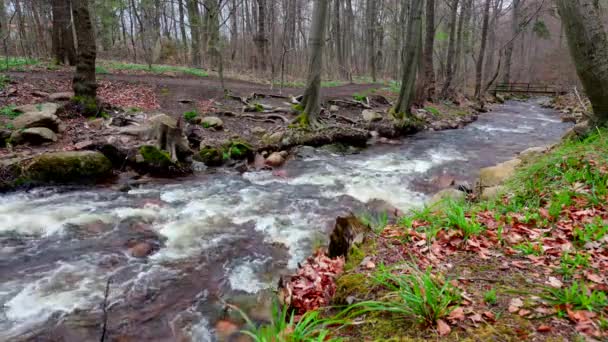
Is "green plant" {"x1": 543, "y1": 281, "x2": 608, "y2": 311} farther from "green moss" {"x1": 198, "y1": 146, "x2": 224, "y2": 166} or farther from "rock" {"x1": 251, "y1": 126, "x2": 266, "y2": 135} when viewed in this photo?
"rock" {"x1": 251, "y1": 126, "x2": 266, "y2": 135}

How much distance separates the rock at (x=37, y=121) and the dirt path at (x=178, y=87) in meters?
3.59

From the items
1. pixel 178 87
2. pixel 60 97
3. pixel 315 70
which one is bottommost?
pixel 60 97

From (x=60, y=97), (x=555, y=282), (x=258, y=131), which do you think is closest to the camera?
(x=555, y=282)

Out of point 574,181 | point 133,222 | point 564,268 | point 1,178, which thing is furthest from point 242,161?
point 564,268

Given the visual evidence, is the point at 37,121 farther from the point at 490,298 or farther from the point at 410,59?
the point at 410,59

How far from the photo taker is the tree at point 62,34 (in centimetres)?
1488

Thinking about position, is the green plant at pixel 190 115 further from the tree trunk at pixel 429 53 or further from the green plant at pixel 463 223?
the tree trunk at pixel 429 53

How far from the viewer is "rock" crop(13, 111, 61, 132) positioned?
840 cm

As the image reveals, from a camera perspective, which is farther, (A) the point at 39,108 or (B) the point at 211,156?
(B) the point at 211,156

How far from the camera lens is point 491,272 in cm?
271

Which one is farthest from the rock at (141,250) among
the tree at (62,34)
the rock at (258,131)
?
the tree at (62,34)

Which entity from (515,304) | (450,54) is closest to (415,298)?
(515,304)

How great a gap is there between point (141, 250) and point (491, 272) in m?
4.47

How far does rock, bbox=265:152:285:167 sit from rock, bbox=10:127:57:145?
5.13m
